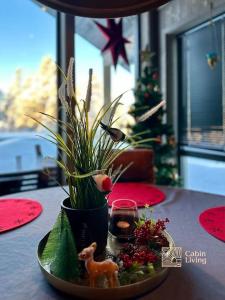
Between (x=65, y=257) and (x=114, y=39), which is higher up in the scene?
(x=114, y=39)

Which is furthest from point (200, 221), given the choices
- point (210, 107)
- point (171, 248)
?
point (210, 107)

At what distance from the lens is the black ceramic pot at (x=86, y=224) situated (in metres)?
0.84

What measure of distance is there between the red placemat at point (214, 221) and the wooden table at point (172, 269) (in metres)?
0.03

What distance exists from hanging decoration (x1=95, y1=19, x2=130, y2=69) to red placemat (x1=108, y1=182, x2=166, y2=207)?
1.99 meters

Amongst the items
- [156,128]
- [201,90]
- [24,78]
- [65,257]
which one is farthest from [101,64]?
[65,257]

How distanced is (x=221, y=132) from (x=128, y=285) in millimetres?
2555

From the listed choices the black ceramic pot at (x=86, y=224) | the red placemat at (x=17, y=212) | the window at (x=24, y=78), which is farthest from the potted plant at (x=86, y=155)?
the window at (x=24, y=78)

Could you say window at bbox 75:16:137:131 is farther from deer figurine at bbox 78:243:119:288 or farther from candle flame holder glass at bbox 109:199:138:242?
deer figurine at bbox 78:243:119:288

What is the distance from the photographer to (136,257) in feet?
2.66

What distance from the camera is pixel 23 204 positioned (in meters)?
1.51

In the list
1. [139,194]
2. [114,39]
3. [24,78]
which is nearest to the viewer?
[139,194]

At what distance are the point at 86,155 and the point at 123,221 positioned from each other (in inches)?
11.6

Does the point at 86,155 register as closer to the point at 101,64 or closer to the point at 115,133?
the point at 115,133

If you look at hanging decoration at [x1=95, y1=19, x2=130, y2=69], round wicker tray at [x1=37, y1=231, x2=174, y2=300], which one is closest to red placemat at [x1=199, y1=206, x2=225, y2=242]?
round wicker tray at [x1=37, y1=231, x2=174, y2=300]
